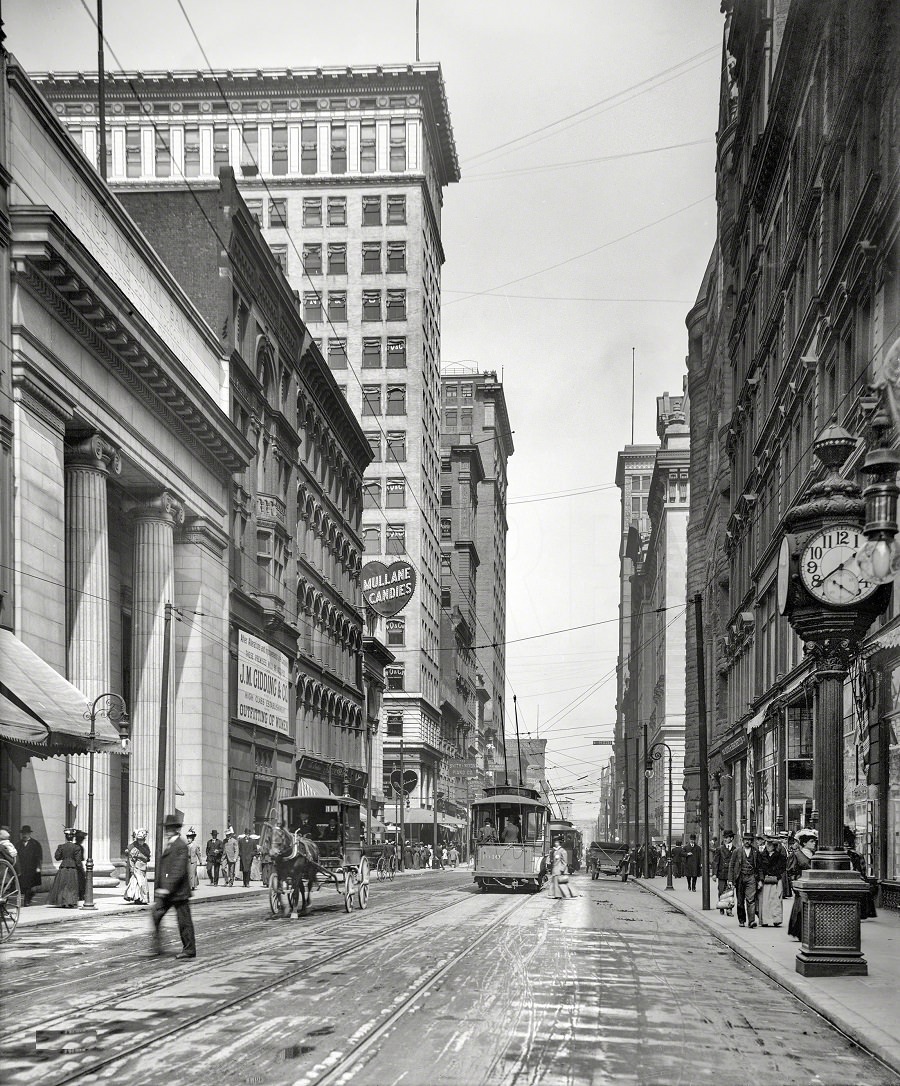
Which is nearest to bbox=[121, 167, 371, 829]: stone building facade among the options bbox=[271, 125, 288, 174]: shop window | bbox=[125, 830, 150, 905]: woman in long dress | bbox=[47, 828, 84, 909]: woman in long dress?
bbox=[125, 830, 150, 905]: woman in long dress

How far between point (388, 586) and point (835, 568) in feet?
210

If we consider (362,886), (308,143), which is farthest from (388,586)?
(362,886)

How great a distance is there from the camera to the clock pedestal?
51.3 ft

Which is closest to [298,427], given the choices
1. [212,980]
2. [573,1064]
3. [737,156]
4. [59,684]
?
[737,156]

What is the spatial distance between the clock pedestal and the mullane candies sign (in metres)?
62.1

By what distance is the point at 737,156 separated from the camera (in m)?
59.3

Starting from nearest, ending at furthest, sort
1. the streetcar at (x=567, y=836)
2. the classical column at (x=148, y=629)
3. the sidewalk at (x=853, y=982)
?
the sidewalk at (x=853, y=982), the classical column at (x=148, y=629), the streetcar at (x=567, y=836)

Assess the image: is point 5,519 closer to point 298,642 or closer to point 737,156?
point 298,642

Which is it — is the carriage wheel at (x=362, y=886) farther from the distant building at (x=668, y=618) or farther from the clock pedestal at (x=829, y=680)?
the distant building at (x=668, y=618)

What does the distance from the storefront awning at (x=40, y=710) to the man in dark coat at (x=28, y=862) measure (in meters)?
1.78

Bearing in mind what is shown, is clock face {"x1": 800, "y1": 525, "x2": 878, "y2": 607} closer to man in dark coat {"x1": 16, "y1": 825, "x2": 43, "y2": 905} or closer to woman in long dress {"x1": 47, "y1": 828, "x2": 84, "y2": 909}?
woman in long dress {"x1": 47, "y1": 828, "x2": 84, "y2": 909}

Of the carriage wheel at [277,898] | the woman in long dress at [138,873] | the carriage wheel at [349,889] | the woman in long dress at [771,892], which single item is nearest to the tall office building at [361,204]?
→ the woman in long dress at [138,873]

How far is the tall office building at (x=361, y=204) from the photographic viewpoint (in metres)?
89.7

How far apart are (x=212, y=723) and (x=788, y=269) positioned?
77.5 ft
